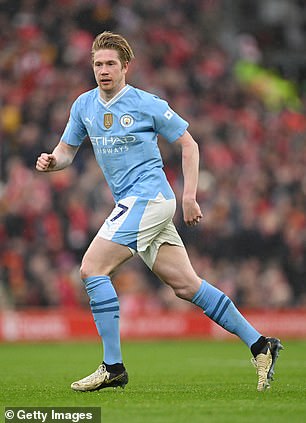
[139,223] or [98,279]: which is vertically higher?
[139,223]

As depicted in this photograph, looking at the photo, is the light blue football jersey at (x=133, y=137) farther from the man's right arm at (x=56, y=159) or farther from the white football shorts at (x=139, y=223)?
the man's right arm at (x=56, y=159)

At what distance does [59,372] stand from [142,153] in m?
3.37

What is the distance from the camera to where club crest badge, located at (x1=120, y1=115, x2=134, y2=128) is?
746cm

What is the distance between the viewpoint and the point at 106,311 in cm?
737

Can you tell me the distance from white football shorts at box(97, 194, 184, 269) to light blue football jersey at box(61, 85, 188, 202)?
0.20ft

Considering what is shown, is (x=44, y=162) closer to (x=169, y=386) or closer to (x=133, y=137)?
(x=133, y=137)

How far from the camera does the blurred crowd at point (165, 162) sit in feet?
55.7

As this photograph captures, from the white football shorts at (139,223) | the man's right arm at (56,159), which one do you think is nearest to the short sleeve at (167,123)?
the white football shorts at (139,223)

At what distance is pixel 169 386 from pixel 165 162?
10213 millimetres
